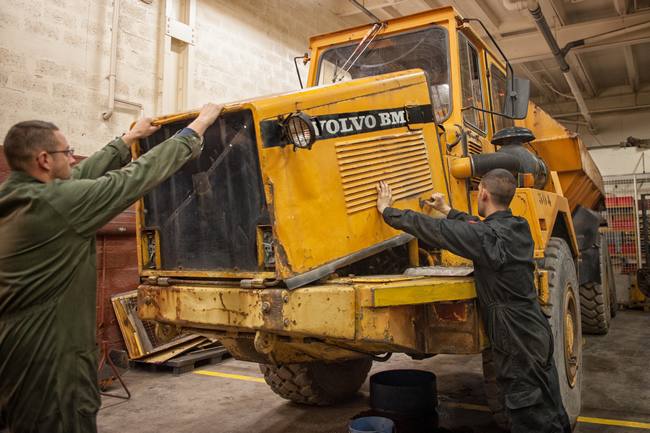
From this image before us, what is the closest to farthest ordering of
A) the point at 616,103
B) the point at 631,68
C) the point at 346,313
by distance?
the point at 346,313 < the point at 631,68 < the point at 616,103

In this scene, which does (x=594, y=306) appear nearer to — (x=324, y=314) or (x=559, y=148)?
(x=559, y=148)

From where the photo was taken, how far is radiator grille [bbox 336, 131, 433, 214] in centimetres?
315

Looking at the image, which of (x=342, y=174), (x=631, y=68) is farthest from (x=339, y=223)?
(x=631, y=68)

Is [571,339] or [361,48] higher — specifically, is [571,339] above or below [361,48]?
below

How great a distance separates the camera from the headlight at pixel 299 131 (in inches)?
112

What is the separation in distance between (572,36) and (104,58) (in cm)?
923

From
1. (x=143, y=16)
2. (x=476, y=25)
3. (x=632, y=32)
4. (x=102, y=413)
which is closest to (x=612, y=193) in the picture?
(x=632, y=32)

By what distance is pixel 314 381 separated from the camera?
4781 millimetres

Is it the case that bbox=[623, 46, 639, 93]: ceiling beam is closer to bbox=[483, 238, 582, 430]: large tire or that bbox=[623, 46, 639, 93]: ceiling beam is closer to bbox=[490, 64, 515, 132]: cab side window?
bbox=[490, 64, 515, 132]: cab side window

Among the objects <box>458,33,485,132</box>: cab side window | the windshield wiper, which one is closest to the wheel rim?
<box>458,33,485,132</box>: cab side window

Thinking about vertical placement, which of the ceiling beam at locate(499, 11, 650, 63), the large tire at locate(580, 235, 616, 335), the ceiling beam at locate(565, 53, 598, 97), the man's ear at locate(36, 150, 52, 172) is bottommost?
the large tire at locate(580, 235, 616, 335)

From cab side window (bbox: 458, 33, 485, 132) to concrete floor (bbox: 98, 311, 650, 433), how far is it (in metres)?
2.33

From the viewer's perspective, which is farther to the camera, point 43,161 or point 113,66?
point 113,66

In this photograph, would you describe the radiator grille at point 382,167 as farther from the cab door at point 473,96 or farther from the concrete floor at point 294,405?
the concrete floor at point 294,405
